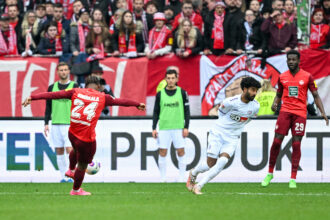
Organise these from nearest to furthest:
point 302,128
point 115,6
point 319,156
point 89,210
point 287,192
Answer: point 89,210
point 287,192
point 302,128
point 319,156
point 115,6

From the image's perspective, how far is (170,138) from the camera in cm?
1655

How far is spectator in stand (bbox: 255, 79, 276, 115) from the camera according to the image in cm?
1806

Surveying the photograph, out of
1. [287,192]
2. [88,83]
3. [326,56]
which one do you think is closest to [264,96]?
[326,56]

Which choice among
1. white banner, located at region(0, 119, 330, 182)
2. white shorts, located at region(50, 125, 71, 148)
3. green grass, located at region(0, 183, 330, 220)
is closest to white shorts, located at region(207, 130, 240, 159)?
green grass, located at region(0, 183, 330, 220)

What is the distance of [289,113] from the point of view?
1480cm

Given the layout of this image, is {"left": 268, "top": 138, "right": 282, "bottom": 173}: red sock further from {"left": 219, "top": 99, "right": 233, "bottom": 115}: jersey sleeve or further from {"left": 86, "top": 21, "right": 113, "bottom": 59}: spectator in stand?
{"left": 86, "top": 21, "right": 113, "bottom": 59}: spectator in stand

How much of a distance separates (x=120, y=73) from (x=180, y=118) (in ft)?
11.5

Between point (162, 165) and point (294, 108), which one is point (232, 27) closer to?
point (162, 165)

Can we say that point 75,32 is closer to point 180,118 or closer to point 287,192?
point 180,118

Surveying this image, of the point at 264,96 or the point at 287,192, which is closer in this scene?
the point at 287,192

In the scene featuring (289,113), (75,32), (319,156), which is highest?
(75,32)

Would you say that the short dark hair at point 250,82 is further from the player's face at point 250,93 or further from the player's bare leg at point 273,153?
the player's bare leg at point 273,153

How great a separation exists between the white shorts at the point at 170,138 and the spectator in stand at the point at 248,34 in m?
3.73

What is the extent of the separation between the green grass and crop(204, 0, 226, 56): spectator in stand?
4.99 meters
